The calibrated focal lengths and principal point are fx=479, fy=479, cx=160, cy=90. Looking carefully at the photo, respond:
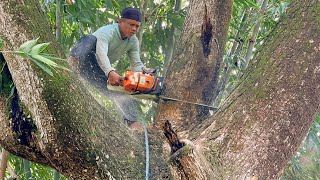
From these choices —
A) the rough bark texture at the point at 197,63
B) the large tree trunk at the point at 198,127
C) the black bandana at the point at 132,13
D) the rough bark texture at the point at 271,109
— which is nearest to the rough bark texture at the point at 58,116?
the large tree trunk at the point at 198,127

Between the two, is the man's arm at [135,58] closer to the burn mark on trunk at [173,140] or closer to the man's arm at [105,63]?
the man's arm at [105,63]

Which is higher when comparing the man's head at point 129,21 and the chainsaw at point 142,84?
the man's head at point 129,21

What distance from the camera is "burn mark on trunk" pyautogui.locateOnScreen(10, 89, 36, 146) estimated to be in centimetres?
191

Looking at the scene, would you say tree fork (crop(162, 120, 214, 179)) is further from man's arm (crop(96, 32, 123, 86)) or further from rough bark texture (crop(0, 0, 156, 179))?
man's arm (crop(96, 32, 123, 86))

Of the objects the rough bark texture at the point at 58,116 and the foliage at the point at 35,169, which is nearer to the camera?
the rough bark texture at the point at 58,116

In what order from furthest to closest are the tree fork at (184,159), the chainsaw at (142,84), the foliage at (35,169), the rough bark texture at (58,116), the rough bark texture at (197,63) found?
the foliage at (35,169) < the chainsaw at (142,84) < the rough bark texture at (197,63) < the rough bark texture at (58,116) < the tree fork at (184,159)

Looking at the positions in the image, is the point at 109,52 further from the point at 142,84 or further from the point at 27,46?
the point at 27,46

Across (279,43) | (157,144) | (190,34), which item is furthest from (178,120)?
(279,43)

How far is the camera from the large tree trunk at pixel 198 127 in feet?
5.79

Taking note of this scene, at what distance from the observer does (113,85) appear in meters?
3.15

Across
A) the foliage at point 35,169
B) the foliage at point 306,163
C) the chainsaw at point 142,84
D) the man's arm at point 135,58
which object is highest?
the man's arm at point 135,58

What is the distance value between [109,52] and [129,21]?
1.21 ft

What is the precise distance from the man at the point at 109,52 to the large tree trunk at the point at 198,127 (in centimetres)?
104

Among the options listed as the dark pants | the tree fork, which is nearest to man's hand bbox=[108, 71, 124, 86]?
the dark pants
